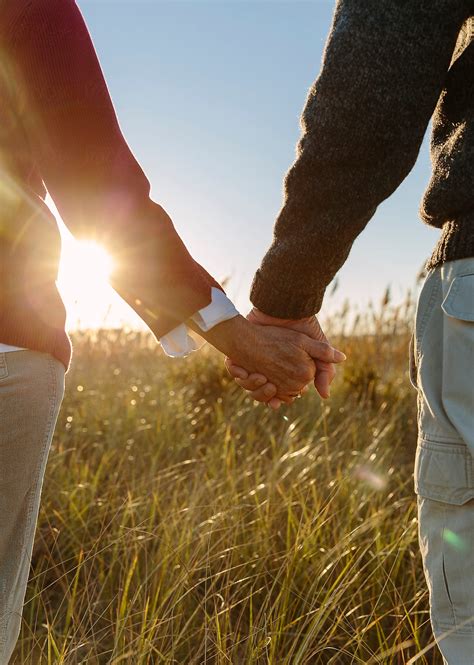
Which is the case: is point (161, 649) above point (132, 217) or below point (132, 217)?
below

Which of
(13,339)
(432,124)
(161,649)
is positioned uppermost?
(432,124)

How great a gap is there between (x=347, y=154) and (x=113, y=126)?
495mm

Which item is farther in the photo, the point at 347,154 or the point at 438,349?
the point at 347,154

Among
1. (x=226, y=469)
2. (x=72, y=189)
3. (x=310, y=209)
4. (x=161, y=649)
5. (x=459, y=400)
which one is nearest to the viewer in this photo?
(x=459, y=400)

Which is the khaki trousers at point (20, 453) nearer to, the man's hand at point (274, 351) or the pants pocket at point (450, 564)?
the man's hand at point (274, 351)

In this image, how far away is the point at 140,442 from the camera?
12.3 ft

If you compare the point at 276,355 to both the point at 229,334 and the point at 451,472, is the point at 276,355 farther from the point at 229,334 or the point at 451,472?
the point at 451,472

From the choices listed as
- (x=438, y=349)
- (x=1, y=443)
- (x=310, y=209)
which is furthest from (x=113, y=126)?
(x=438, y=349)

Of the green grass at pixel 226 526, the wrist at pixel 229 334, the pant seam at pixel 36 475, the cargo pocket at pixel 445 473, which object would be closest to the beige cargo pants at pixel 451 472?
the cargo pocket at pixel 445 473

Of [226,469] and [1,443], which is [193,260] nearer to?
[1,443]

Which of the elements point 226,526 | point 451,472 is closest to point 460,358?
point 451,472

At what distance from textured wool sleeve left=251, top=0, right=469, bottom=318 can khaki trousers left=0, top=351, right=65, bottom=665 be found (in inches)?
26.1

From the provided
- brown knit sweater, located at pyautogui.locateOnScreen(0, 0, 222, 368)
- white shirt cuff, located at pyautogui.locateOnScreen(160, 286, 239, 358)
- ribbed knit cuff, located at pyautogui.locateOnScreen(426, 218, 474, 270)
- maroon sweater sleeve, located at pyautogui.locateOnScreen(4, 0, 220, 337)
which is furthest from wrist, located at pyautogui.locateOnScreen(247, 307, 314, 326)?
ribbed knit cuff, located at pyautogui.locateOnScreen(426, 218, 474, 270)

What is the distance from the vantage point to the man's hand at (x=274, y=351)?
1735 millimetres
